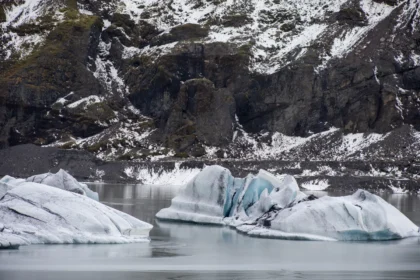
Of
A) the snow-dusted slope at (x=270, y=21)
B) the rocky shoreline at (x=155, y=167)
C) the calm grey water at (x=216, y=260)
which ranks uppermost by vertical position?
the snow-dusted slope at (x=270, y=21)

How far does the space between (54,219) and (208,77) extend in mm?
117478

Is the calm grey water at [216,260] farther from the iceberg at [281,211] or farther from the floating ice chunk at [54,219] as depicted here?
the iceberg at [281,211]

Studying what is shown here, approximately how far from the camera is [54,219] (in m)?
25.5

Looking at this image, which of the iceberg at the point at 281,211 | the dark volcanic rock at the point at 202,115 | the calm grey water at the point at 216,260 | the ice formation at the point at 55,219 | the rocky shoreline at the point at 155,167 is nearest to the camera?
the calm grey water at the point at 216,260

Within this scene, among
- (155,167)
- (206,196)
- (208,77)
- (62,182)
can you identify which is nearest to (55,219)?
(62,182)

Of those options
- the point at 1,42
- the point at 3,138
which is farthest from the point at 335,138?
the point at 1,42

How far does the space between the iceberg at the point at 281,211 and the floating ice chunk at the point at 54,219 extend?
7411 mm

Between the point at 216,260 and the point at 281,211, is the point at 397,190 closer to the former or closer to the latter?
the point at 281,211

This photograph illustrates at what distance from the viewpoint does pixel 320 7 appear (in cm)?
15512

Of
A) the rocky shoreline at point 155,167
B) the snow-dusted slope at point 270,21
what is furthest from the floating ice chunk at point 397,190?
the snow-dusted slope at point 270,21

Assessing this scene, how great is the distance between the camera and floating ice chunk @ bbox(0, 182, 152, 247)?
2489 cm

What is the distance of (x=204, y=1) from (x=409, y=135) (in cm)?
5997

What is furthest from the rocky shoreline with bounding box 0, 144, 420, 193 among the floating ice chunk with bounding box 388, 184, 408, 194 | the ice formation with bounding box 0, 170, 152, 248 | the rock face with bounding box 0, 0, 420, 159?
the ice formation with bounding box 0, 170, 152, 248

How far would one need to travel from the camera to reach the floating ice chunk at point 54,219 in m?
24.9
